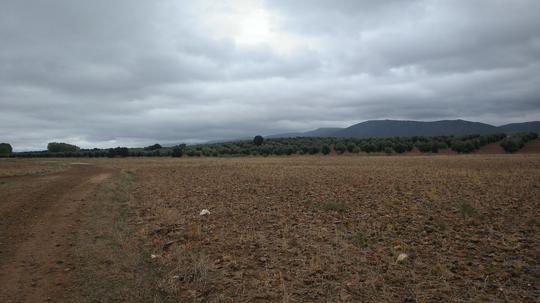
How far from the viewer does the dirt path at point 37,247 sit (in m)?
5.51

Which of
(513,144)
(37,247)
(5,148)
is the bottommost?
(37,247)

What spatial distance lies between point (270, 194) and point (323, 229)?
684cm

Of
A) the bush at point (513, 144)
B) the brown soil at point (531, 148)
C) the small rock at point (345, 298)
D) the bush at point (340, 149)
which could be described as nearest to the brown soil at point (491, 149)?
the bush at point (513, 144)

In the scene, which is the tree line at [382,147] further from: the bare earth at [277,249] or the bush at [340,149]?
the bare earth at [277,249]

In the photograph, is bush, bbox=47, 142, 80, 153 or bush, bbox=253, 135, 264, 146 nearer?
bush, bbox=253, 135, 264, 146

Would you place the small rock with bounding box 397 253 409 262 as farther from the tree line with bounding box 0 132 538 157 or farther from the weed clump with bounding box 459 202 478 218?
the tree line with bounding box 0 132 538 157

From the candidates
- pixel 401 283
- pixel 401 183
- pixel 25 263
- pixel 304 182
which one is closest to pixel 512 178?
pixel 401 183

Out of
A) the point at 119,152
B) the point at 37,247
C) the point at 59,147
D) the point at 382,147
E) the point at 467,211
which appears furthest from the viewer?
the point at 59,147

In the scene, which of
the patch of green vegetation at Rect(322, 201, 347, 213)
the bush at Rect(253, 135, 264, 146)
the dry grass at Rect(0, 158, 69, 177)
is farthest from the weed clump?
the bush at Rect(253, 135, 264, 146)

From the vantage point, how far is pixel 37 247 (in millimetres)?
7703

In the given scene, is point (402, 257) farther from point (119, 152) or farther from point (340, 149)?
point (119, 152)

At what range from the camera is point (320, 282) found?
5859mm

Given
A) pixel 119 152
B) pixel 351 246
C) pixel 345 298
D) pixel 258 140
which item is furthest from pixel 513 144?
pixel 119 152

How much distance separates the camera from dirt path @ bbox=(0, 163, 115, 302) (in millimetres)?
5512
